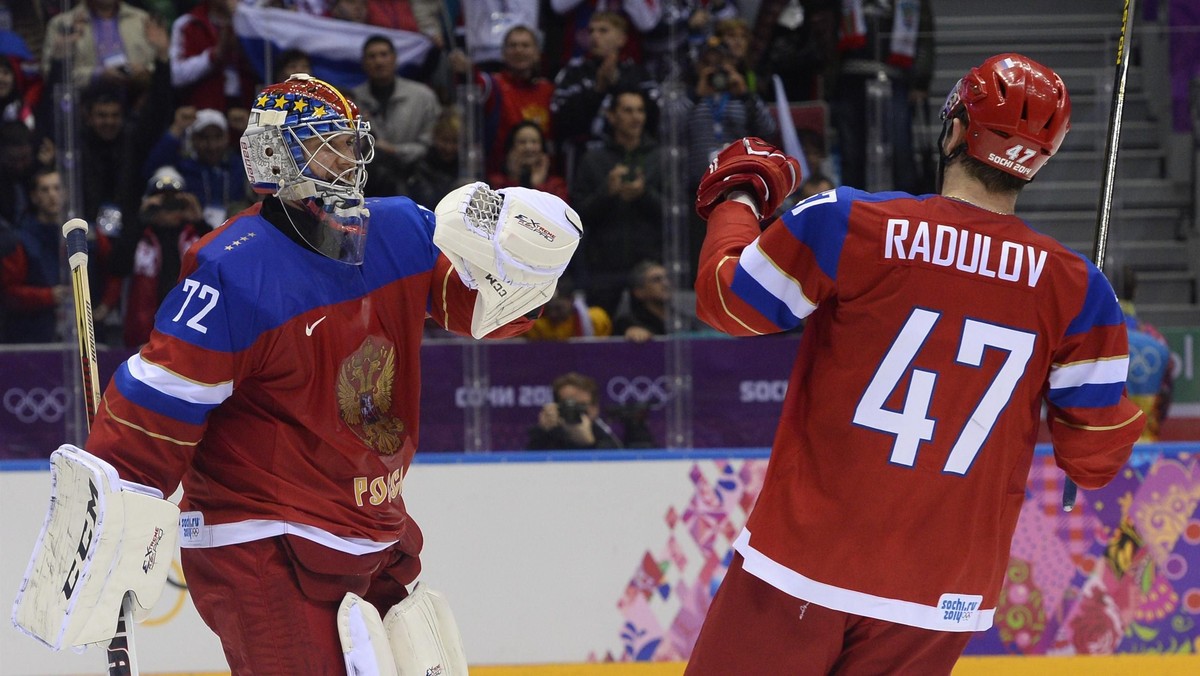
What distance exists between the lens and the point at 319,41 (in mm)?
5973

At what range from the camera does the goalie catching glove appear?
2.42m

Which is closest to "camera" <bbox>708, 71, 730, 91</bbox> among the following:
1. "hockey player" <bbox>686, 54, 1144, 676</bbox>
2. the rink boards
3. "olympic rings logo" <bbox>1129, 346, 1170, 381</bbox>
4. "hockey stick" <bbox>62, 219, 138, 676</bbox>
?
"olympic rings logo" <bbox>1129, 346, 1170, 381</bbox>

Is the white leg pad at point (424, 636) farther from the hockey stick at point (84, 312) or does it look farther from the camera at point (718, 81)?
the camera at point (718, 81)

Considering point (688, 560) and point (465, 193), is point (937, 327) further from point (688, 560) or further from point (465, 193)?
point (688, 560)

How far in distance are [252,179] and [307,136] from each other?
152 millimetres

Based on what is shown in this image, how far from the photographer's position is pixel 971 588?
2346 mm

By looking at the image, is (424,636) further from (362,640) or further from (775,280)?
(775,280)

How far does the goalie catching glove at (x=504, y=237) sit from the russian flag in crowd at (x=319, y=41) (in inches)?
142

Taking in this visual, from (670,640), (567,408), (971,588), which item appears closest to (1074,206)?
(567,408)

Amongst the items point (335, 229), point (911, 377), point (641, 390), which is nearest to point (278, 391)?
point (335, 229)

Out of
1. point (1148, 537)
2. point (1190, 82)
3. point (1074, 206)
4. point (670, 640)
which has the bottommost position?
point (670, 640)

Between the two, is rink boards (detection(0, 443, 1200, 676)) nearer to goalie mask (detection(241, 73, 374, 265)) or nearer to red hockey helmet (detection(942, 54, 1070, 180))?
goalie mask (detection(241, 73, 374, 265))

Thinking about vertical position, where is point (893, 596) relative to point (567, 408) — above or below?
above

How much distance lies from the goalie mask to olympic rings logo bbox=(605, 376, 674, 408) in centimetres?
273
